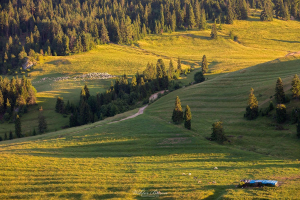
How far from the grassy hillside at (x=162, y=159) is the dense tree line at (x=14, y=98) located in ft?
Result: 168

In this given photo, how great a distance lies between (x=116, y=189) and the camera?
120 ft

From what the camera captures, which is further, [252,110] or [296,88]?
[252,110]

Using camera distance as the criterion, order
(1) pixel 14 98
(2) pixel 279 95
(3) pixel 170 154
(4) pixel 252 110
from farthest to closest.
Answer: (1) pixel 14 98
(2) pixel 279 95
(4) pixel 252 110
(3) pixel 170 154

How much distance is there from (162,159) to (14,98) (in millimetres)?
90731

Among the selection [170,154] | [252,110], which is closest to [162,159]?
[170,154]

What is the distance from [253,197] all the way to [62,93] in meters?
112

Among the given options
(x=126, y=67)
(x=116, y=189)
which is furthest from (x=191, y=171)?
(x=126, y=67)

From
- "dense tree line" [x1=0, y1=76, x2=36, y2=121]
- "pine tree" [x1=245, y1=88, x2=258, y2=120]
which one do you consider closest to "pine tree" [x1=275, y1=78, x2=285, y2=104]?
"pine tree" [x1=245, y1=88, x2=258, y2=120]

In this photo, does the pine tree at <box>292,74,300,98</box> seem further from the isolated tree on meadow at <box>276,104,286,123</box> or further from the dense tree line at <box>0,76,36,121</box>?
the dense tree line at <box>0,76,36,121</box>

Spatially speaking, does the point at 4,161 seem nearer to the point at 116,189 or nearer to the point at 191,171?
the point at 116,189

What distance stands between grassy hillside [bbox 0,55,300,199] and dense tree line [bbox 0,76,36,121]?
168 feet

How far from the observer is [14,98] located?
123m

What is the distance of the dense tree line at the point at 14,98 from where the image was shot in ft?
388

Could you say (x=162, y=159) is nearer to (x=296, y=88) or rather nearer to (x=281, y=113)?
(x=281, y=113)
